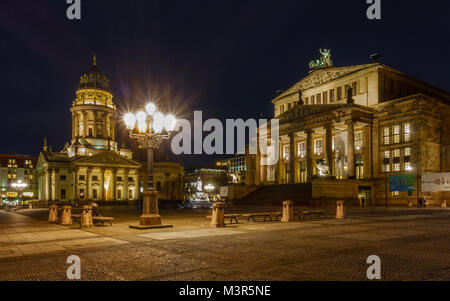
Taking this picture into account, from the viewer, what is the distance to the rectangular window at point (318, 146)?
Answer: 224 feet

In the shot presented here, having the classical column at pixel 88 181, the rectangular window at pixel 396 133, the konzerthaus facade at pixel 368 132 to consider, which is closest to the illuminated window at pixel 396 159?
the konzerthaus facade at pixel 368 132

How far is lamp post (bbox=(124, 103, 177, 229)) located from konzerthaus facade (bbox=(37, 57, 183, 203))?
76757mm

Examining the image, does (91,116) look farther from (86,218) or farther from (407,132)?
(86,218)

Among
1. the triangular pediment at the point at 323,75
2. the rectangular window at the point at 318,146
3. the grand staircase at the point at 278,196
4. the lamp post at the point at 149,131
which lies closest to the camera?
the lamp post at the point at 149,131

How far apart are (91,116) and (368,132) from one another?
74805 mm

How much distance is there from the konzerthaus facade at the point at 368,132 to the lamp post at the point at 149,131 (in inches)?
1228

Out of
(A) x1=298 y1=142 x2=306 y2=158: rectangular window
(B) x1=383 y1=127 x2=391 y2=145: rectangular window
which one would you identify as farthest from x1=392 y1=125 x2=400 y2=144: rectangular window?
(A) x1=298 y1=142 x2=306 y2=158: rectangular window

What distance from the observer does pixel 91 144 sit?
4028 inches

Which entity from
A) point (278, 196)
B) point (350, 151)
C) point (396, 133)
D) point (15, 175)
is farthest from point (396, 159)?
point (15, 175)

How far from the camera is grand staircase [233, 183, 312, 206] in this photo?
162 feet

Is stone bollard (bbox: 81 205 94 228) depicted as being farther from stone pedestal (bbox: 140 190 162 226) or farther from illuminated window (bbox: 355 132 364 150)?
illuminated window (bbox: 355 132 364 150)

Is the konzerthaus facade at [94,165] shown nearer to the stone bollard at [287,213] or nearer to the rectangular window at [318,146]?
the rectangular window at [318,146]

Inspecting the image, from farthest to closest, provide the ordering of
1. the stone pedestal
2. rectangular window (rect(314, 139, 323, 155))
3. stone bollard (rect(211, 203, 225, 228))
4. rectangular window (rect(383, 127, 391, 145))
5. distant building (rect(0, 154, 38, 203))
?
distant building (rect(0, 154, 38, 203))
rectangular window (rect(314, 139, 323, 155))
rectangular window (rect(383, 127, 391, 145))
stone bollard (rect(211, 203, 225, 228))
the stone pedestal

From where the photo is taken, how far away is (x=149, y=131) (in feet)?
63.0
